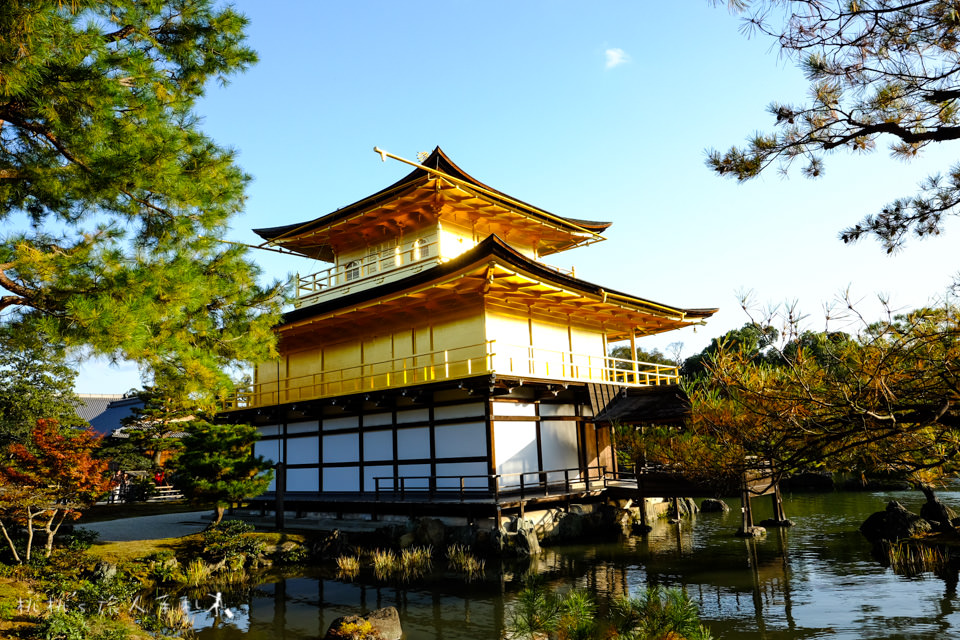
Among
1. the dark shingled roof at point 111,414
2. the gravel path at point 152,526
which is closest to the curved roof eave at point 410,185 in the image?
the gravel path at point 152,526

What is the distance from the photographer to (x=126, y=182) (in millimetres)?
7762

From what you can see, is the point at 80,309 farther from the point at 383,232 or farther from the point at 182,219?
the point at 383,232

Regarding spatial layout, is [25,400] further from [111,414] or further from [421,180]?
[421,180]

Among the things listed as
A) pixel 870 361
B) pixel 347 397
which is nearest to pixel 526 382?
pixel 347 397

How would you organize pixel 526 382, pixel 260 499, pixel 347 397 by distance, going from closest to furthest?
pixel 526 382, pixel 347 397, pixel 260 499

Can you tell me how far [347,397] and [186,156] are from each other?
11622 mm

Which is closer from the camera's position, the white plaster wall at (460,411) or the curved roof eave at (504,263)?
the curved roof eave at (504,263)

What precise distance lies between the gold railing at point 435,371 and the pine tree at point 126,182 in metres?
8.01

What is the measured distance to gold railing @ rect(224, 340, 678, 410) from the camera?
58.9 ft

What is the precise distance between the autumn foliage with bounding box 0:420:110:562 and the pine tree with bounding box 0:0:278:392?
16.4 feet

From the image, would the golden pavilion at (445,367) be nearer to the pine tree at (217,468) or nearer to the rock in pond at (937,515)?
the pine tree at (217,468)

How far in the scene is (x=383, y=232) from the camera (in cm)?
2316

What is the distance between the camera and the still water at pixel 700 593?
9.05m

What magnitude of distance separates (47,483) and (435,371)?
9763 millimetres
